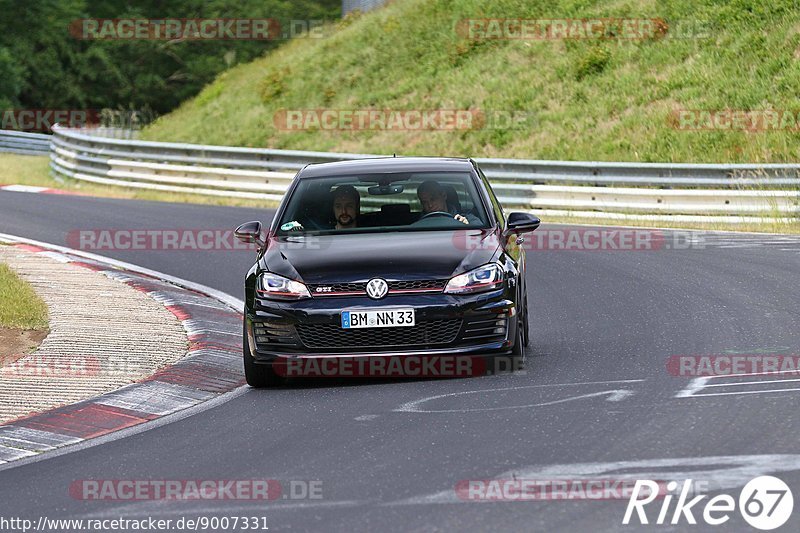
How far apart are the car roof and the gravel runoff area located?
1776 millimetres

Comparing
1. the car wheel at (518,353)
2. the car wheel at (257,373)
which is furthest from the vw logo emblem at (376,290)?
the car wheel at (518,353)

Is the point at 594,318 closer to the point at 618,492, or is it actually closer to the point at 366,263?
the point at 366,263

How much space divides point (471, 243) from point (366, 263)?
2.78 feet

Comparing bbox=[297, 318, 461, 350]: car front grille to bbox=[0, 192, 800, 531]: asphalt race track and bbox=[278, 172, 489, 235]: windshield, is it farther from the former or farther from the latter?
bbox=[278, 172, 489, 235]: windshield

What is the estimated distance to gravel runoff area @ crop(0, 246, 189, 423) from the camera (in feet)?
31.6

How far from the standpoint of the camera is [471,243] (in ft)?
32.7

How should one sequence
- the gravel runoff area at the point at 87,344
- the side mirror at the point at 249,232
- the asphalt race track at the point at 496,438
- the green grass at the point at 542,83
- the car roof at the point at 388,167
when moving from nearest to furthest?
the asphalt race track at the point at 496,438, the gravel runoff area at the point at 87,344, the side mirror at the point at 249,232, the car roof at the point at 388,167, the green grass at the point at 542,83

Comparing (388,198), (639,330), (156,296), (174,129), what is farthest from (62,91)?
(639,330)

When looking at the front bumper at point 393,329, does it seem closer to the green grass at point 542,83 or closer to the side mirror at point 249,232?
the side mirror at point 249,232

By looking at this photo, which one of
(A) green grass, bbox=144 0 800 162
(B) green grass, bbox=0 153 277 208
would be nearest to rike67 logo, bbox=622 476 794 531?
(A) green grass, bbox=144 0 800 162

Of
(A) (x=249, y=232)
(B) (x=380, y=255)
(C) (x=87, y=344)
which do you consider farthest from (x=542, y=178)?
(B) (x=380, y=255)

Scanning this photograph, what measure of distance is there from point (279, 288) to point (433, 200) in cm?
164

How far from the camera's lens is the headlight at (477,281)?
945cm

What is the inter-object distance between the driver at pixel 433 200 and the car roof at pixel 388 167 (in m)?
0.29
